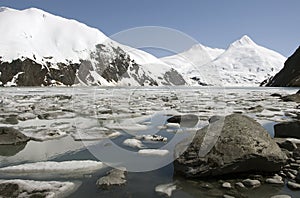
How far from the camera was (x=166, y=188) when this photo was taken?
4883mm

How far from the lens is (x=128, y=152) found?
714cm

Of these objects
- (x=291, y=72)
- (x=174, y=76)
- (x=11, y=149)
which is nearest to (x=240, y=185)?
(x=11, y=149)

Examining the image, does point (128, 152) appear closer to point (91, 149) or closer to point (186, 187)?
point (91, 149)

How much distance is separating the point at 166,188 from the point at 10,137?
5669 mm

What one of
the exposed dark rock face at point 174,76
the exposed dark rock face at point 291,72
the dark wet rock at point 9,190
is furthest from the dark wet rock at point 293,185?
the exposed dark rock face at point 174,76

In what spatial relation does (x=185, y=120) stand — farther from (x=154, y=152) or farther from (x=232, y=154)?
(x=232, y=154)

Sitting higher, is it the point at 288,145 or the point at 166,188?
the point at 288,145

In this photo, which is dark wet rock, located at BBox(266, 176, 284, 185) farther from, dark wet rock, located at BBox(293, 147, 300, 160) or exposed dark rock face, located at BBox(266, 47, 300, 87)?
exposed dark rock face, located at BBox(266, 47, 300, 87)

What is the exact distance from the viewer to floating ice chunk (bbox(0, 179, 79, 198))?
459 centimetres

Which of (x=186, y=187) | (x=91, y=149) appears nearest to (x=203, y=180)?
(x=186, y=187)

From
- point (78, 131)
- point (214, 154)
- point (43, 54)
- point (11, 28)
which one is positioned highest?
point (11, 28)

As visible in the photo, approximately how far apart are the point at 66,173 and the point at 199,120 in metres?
7.59

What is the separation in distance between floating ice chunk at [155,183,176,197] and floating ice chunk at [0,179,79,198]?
147cm

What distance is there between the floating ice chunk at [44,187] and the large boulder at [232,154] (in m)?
A: 2.19
